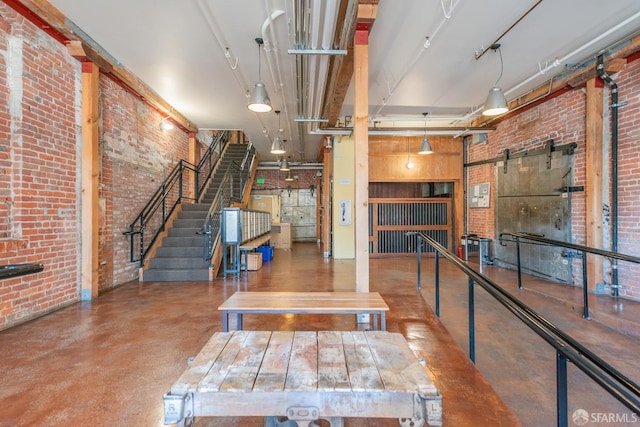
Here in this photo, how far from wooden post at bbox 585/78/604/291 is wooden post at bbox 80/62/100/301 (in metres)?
7.76

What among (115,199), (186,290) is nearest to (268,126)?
(115,199)

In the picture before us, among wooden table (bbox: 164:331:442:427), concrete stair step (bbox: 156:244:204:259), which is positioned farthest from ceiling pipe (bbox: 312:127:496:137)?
wooden table (bbox: 164:331:442:427)

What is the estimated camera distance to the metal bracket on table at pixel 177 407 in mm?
1233

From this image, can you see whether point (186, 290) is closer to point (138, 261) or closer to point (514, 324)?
point (138, 261)

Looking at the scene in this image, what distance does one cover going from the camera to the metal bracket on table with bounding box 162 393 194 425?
4.05 ft

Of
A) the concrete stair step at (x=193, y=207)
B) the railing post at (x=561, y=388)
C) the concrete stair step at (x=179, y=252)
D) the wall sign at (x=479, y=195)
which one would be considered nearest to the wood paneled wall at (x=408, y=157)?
the wall sign at (x=479, y=195)

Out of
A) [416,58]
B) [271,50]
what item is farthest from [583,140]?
[271,50]

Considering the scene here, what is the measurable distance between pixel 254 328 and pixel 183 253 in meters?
3.64

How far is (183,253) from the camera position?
6355mm

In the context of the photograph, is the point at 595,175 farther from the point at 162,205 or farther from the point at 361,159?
the point at 162,205

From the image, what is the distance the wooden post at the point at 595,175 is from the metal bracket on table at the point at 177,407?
5975mm

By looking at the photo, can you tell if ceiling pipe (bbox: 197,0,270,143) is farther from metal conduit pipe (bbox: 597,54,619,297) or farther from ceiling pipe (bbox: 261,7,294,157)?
metal conduit pipe (bbox: 597,54,619,297)

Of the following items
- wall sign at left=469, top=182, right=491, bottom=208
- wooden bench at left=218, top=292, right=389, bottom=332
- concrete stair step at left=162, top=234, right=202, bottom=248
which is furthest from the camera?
wall sign at left=469, top=182, right=491, bottom=208

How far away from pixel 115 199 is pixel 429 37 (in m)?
5.68
